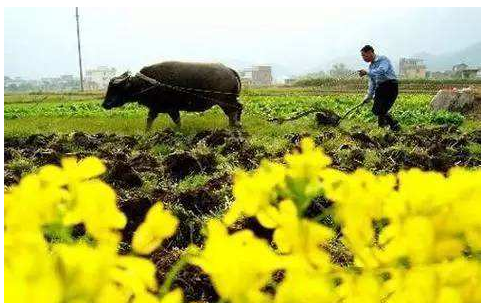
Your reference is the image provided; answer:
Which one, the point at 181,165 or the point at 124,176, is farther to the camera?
the point at 181,165

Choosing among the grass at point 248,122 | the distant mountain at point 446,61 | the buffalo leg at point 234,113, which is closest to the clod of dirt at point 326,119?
the grass at point 248,122

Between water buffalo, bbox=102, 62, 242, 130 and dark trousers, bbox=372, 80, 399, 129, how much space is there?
7.28 feet

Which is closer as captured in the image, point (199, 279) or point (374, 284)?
point (374, 284)

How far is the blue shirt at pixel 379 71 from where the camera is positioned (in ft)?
22.2

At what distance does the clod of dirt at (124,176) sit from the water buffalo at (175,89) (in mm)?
4775

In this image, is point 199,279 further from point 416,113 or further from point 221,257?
point 416,113

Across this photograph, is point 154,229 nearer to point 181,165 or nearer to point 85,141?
point 181,165

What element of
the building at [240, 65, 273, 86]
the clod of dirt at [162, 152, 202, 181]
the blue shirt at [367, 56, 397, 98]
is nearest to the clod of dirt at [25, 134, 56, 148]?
the clod of dirt at [162, 152, 202, 181]

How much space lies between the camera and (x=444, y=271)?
0.39 metres

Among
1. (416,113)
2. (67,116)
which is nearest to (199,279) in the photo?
(416,113)

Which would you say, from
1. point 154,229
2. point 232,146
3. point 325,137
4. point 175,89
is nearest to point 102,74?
point 175,89

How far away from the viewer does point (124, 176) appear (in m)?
3.82

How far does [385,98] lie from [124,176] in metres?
3.94

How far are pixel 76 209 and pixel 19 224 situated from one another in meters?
0.04
